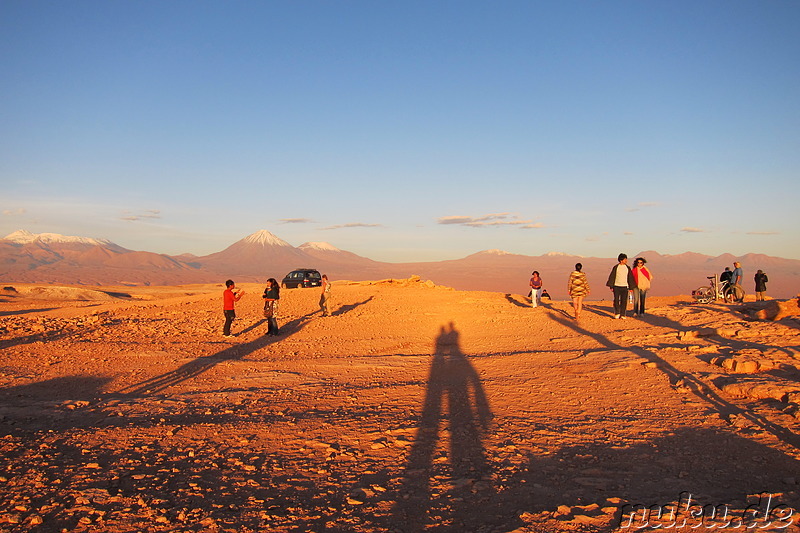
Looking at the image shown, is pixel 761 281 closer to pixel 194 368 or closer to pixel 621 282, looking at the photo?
→ pixel 621 282

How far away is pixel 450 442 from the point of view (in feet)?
18.6

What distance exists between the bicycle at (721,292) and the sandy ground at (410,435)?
25.6ft

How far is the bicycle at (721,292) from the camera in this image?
1983 cm

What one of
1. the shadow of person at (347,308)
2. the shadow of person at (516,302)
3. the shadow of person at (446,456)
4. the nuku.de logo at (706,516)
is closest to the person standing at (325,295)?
the shadow of person at (347,308)

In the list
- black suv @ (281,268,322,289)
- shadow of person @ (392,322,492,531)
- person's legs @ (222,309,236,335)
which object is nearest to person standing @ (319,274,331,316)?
person's legs @ (222,309,236,335)

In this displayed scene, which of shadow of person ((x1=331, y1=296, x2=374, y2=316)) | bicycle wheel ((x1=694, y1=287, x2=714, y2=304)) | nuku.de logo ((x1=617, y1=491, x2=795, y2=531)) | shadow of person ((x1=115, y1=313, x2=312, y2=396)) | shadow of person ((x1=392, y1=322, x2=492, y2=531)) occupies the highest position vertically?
bicycle wheel ((x1=694, y1=287, x2=714, y2=304))

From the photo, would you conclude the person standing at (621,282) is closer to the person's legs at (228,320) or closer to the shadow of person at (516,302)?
the shadow of person at (516,302)

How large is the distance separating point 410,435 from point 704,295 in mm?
19508

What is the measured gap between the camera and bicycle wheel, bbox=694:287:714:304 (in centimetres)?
2032

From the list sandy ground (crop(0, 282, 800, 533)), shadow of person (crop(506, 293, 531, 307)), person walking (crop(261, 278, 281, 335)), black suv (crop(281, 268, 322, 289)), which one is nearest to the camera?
sandy ground (crop(0, 282, 800, 533))

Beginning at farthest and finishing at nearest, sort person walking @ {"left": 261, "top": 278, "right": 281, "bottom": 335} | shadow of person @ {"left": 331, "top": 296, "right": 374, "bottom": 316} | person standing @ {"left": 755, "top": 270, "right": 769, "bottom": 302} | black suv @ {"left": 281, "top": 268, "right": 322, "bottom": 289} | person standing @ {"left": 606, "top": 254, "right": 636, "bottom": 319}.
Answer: black suv @ {"left": 281, "top": 268, "right": 322, "bottom": 289} < shadow of person @ {"left": 331, "top": 296, "right": 374, "bottom": 316} < person standing @ {"left": 755, "top": 270, "right": 769, "bottom": 302} < person walking @ {"left": 261, "top": 278, "right": 281, "bottom": 335} < person standing @ {"left": 606, "top": 254, "right": 636, "bottom": 319}

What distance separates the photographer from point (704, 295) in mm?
20906

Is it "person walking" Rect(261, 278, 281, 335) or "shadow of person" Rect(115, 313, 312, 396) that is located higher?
"person walking" Rect(261, 278, 281, 335)

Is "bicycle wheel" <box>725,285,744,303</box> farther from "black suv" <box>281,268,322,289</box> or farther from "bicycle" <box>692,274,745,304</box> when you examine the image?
"black suv" <box>281,268,322,289</box>
